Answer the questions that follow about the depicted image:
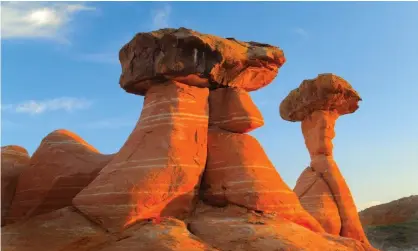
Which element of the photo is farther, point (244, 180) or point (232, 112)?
point (232, 112)

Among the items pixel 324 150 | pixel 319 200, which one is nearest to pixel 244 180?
pixel 319 200

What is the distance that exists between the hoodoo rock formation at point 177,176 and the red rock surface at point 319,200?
19.4 ft

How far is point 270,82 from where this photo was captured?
12586mm

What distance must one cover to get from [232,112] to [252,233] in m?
3.38

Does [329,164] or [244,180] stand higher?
[329,164]

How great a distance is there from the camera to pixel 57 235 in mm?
9289

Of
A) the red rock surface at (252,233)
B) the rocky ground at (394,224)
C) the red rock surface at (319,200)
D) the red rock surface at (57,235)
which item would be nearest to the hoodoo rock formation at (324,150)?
the red rock surface at (319,200)

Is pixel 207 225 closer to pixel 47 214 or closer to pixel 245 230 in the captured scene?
pixel 245 230

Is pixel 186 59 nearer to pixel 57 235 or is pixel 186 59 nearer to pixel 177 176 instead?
pixel 177 176

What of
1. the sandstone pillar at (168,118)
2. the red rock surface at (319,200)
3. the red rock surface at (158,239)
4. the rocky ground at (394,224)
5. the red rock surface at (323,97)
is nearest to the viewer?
the red rock surface at (158,239)

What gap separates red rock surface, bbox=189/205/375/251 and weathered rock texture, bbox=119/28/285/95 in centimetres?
302

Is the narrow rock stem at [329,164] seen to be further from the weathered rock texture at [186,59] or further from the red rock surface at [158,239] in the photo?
the red rock surface at [158,239]

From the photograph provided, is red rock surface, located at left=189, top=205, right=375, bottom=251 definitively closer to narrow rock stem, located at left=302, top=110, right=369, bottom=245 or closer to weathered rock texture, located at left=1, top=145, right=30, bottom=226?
weathered rock texture, located at left=1, top=145, right=30, bottom=226

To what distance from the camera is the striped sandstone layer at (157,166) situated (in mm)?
9328
